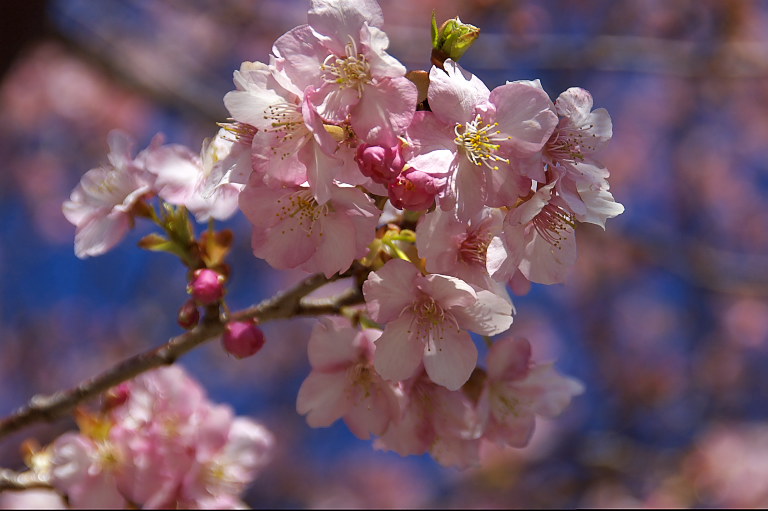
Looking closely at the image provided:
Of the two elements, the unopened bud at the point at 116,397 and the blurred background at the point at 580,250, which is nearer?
the unopened bud at the point at 116,397

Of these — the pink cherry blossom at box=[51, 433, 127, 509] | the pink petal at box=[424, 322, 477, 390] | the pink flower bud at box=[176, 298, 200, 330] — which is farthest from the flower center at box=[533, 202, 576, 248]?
the pink cherry blossom at box=[51, 433, 127, 509]

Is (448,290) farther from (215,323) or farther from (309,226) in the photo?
(215,323)

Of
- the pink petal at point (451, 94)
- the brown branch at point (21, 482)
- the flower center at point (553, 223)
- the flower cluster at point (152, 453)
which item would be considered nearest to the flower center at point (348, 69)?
the pink petal at point (451, 94)

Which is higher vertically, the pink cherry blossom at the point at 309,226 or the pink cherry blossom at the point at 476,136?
the pink cherry blossom at the point at 476,136

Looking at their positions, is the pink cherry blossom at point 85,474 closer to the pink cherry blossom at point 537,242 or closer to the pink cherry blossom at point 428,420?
the pink cherry blossom at point 428,420

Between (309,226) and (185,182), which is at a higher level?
(309,226)

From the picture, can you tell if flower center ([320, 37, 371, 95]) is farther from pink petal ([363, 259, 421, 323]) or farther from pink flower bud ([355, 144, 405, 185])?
pink petal ([363, 259, 421, 323])

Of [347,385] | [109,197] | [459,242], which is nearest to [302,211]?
[459,242]
